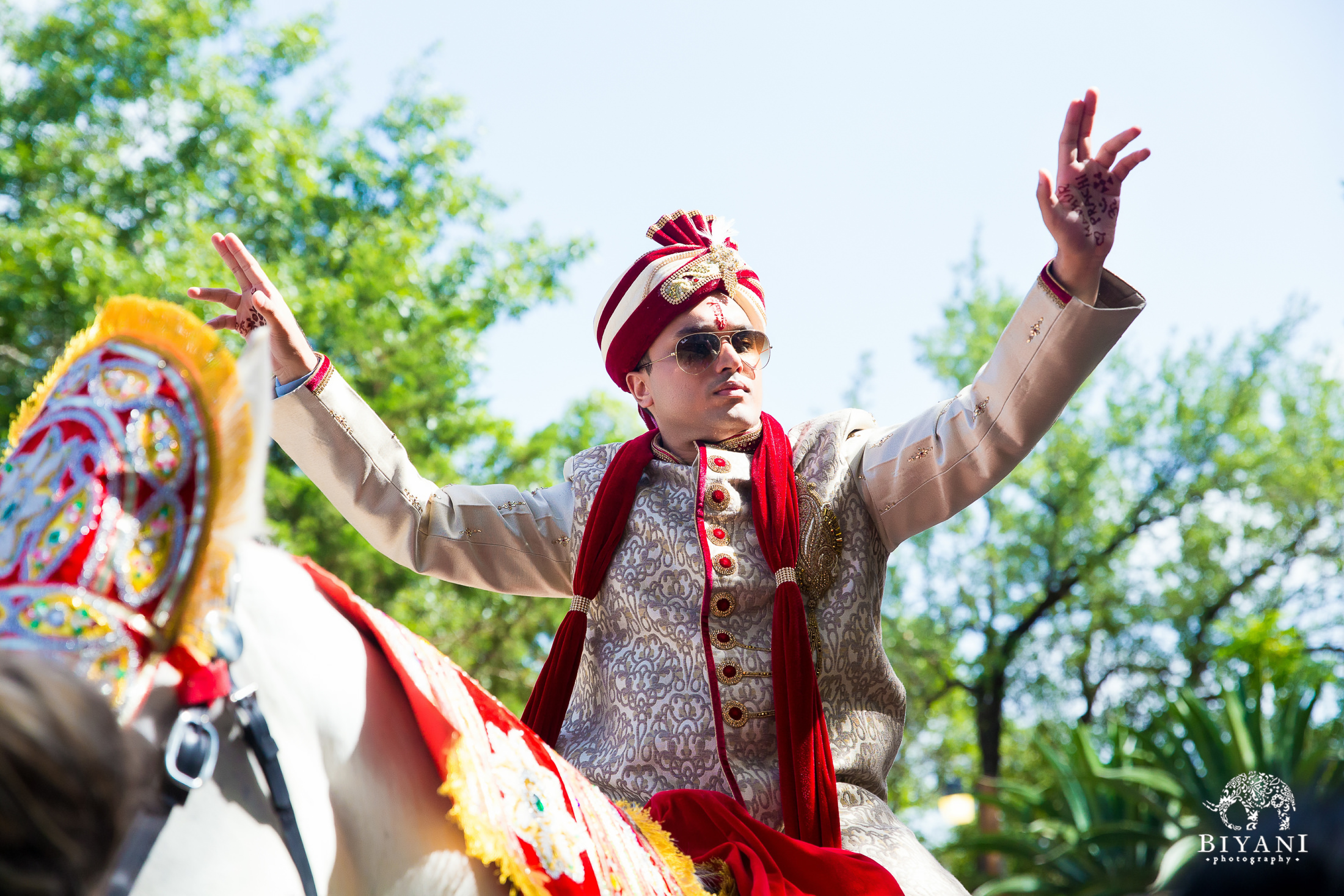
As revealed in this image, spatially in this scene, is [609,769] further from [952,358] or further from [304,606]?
[952,358]

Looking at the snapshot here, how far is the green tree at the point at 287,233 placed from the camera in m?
10.4

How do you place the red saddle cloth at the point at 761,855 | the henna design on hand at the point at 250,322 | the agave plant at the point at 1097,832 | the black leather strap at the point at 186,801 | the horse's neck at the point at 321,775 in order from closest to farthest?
1. the black leather strap at the point at 186,801
2. the horse's neck at the point at 321,775
3. the red saddle cloth at the point at 761,855
4. the henna design on hand at the point at 250,322
5. the agave plant at the point at 1097,832

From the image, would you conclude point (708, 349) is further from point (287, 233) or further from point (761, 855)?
point (287, 233)

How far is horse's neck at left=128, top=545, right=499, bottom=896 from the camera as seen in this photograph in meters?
1.04

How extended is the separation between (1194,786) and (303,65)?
43.6 ft

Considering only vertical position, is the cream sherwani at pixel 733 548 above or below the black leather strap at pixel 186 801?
above

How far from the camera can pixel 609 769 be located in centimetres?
221

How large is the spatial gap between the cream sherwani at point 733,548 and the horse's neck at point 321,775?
1024mm

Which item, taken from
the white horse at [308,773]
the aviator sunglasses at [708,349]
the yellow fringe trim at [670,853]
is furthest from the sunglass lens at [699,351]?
the white horse at [308,773]

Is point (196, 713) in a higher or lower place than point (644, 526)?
lower

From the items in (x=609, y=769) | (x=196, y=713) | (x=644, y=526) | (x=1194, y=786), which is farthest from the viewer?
(x=1194, y=786)

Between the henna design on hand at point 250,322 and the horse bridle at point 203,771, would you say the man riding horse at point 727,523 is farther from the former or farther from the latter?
the horse bridle at point 203,771

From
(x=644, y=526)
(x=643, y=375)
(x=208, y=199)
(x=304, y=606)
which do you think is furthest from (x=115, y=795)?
(x=208, y=199)

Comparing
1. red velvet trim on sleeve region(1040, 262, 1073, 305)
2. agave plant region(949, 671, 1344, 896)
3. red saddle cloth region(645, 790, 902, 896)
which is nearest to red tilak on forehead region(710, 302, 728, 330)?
red velvet trim on sleeve region(1040, 262, 1073, 305)
